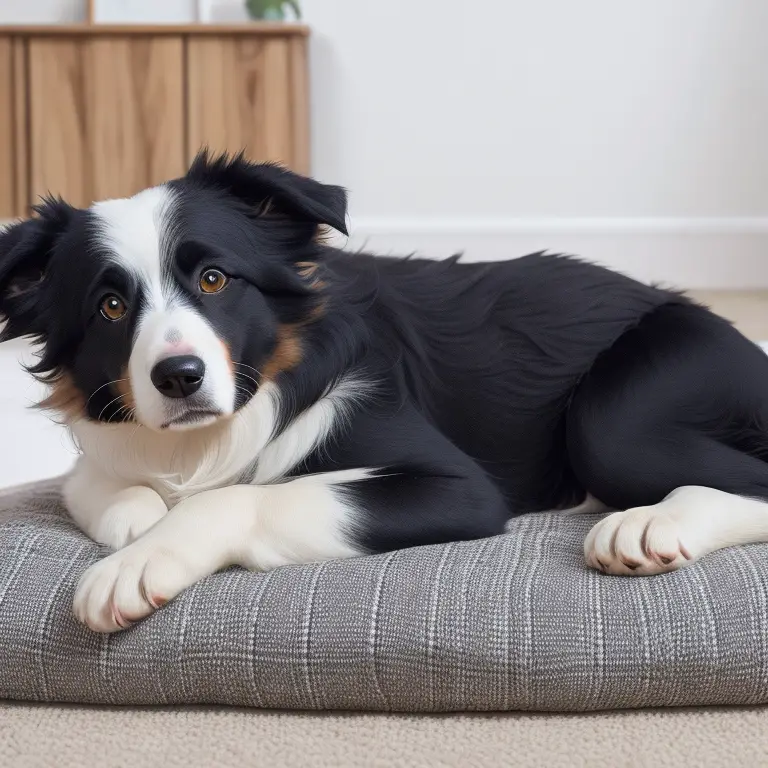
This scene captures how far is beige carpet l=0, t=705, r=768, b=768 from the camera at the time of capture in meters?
1.50

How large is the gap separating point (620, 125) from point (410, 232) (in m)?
1.30

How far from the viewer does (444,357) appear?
2295 millimetres

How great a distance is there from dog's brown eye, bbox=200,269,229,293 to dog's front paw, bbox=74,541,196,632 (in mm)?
487

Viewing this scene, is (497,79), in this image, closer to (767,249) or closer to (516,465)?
(767,249)

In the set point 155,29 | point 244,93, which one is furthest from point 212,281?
point 155,29

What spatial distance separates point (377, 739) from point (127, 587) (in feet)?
1.44

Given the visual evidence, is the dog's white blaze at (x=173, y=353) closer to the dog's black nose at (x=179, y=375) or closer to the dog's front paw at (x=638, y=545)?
the dog's black nose at (x=179, y=375)

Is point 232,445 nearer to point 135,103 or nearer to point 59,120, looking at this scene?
point 135,103

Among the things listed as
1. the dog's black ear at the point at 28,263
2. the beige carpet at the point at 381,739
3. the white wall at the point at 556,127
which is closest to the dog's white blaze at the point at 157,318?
the dog's black ear at the point at 28,263

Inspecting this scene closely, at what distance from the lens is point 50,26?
19.3 ft

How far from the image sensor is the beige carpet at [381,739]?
4.92 ft

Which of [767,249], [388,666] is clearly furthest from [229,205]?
[767,249]

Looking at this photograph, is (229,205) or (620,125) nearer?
(229,205)

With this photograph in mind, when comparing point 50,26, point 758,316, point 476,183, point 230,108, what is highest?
point 50,26
